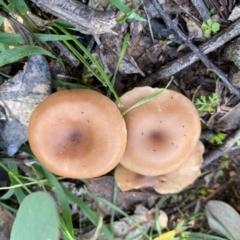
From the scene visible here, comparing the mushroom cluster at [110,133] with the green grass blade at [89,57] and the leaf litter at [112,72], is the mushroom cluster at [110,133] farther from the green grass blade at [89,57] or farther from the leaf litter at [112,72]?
the leaf litter at [112,72]

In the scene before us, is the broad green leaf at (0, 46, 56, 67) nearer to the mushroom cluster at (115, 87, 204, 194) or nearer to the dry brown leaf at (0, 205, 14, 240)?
the mushroom cluster at (115, 87, 204, 194)


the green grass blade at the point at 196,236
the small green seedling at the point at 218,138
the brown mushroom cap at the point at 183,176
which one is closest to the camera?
the brown mushroom cap at the point at 183,176

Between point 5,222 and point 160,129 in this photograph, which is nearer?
point 160,129

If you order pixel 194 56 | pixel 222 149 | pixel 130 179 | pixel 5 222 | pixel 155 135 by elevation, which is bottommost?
pixel 222 149

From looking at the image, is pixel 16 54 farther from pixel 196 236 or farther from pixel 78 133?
pixel 196 236

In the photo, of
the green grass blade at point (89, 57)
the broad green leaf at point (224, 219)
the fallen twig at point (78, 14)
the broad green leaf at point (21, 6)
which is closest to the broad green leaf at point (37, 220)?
the green grass blade at point (89, 57)

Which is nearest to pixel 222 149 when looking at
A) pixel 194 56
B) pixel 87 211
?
pixel 194 56

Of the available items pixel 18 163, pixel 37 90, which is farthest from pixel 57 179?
pixel 37 90
